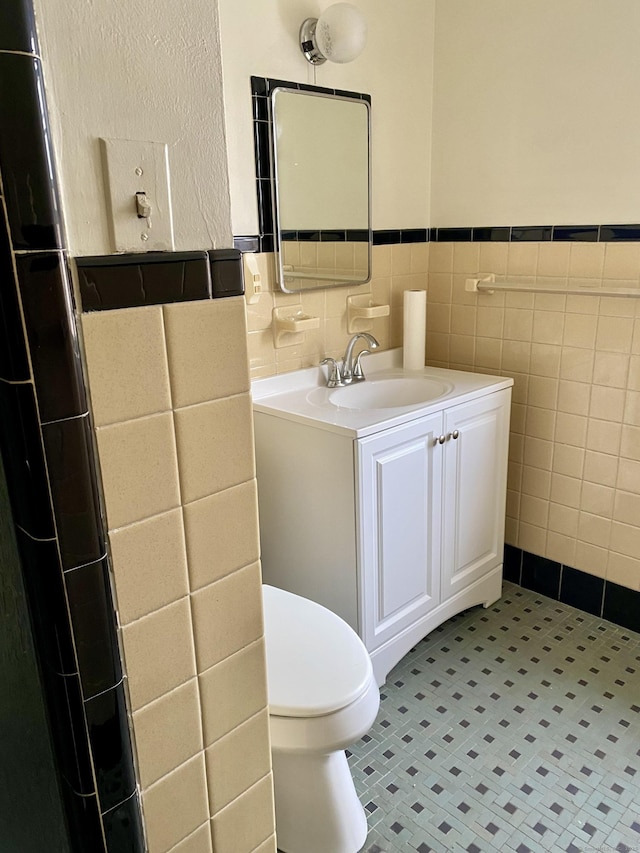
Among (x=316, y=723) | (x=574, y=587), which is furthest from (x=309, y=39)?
(x=574, y=587)

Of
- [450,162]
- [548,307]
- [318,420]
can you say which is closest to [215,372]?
[318,420]

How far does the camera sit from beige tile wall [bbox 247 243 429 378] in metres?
2.08

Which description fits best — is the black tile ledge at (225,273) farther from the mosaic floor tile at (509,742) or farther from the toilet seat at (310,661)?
the mosaic floor tile at (509,742)

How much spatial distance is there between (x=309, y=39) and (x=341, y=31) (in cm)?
10

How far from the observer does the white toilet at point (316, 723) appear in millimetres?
1327

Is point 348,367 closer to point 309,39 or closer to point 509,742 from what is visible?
point 309,39

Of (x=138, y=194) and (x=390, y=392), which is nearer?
(x=138, y=194)

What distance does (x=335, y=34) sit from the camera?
6.37 ft

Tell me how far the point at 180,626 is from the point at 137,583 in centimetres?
9

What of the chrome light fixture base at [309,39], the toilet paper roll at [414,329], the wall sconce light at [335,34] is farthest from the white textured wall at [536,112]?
the chrome light fixture base at [309,39]

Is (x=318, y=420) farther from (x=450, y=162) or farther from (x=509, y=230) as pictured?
(x=450, y=162)

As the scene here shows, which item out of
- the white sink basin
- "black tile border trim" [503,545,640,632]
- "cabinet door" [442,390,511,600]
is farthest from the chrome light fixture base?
"black tile border trim" [503,545,640,632]

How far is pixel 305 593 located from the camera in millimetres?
2023

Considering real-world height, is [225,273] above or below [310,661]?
above
